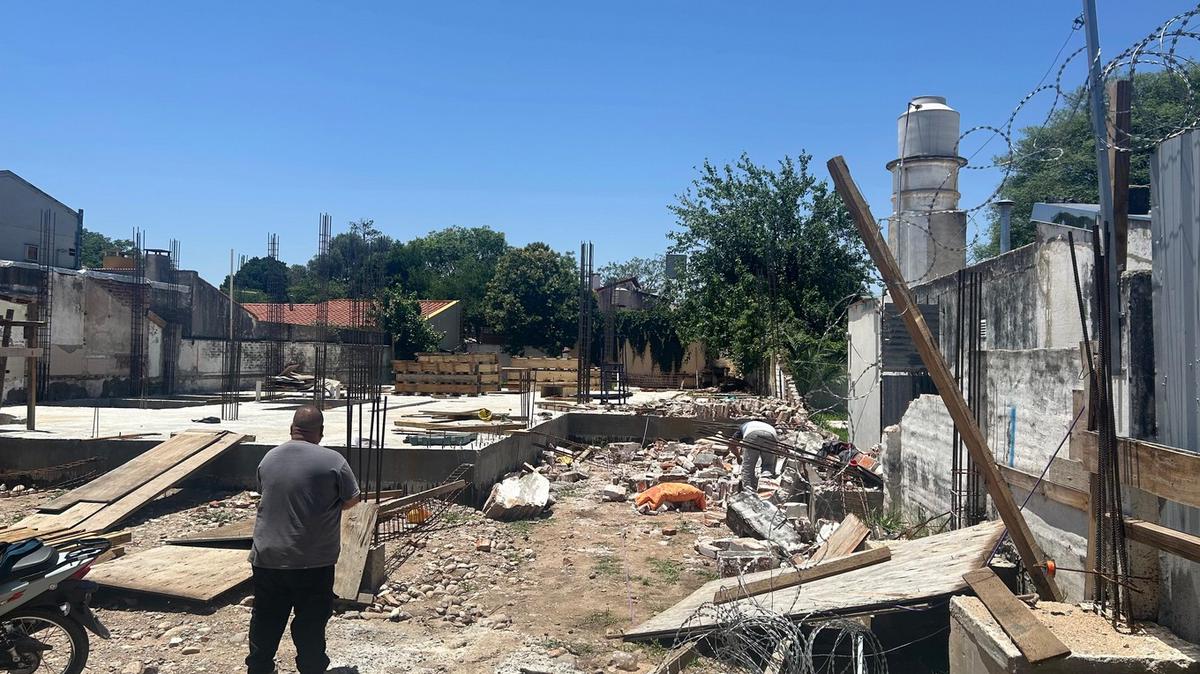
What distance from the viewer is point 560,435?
16.3m

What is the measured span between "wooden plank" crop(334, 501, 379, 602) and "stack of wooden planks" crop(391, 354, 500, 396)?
55.1 ft

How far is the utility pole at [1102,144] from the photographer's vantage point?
4.03m

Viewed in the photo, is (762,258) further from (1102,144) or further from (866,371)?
(1102,144)

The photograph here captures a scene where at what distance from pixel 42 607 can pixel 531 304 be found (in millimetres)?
36050

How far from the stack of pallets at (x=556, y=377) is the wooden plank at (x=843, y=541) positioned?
16.1m

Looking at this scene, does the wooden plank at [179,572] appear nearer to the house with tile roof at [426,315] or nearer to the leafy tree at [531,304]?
the house with tile roof at [426,315]

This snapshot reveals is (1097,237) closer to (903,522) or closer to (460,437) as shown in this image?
(903,522)

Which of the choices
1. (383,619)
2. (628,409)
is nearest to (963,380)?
(383,619)

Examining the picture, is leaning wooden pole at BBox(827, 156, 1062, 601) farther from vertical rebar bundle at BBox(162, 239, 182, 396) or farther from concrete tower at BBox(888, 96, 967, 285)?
vertical rebar bundle at BBox(162, 239, 182, 396)

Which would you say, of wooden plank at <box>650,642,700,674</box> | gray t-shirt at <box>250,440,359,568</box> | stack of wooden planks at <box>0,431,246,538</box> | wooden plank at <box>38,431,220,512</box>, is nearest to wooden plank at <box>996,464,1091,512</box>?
wooden plank at <box>650,642,700,674</box>

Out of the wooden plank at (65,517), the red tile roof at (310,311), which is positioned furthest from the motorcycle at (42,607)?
the red tile roof at (310,311)

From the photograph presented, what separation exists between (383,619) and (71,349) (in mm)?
18867

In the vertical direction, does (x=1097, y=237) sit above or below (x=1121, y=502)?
above

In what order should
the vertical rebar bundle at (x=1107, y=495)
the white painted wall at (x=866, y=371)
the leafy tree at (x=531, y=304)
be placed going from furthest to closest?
the leafy tree at (x=531, y=304) < the white painted wall at (x=866, y=371) < the vertical rebar bundle at (x=1107, y=495)
